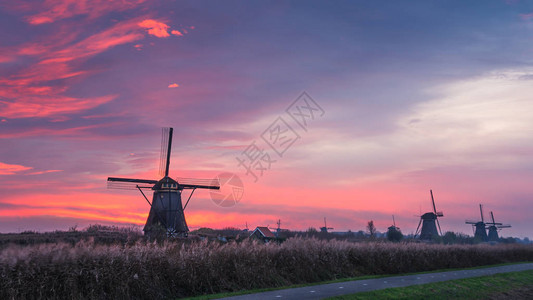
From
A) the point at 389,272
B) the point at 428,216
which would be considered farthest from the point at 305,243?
the point at 428,216

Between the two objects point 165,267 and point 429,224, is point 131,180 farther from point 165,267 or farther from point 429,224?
point 429,224

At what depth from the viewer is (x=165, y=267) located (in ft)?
56.8

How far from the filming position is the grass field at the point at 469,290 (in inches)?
711

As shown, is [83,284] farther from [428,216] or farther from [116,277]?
[428,216]

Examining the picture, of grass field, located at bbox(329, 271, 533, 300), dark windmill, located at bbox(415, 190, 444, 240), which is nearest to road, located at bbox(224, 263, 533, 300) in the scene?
grass field, located at bbox(329, 271, 533, 300)

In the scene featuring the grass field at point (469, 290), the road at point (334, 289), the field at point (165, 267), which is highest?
the field at point (165, 267)

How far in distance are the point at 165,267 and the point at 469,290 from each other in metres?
15.1

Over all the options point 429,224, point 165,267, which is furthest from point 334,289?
point 429,224

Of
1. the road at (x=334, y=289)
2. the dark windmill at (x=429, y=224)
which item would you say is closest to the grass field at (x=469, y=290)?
the road at (x=334, y=289)

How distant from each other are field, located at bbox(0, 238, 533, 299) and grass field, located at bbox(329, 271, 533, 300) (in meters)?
4.83

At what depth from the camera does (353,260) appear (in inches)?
1073

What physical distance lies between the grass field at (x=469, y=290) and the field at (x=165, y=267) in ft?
15.8

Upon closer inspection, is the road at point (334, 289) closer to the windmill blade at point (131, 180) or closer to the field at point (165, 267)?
the field at point (165, 267)

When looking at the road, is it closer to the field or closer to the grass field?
the grass field
